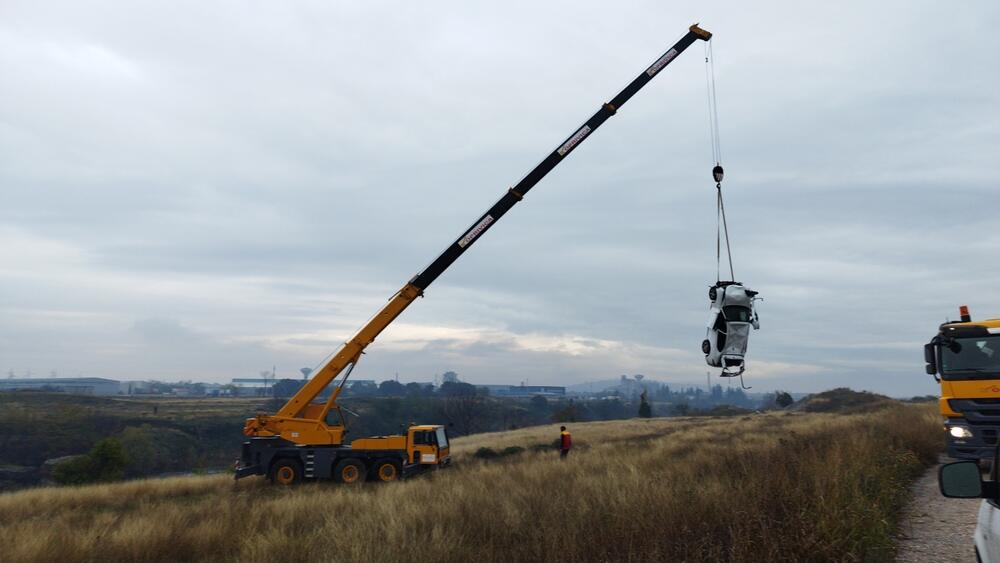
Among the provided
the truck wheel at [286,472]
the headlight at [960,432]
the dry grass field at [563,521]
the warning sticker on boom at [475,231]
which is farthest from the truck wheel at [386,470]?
the headlight at [960,432]

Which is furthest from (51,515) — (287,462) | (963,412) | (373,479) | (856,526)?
(963,412)

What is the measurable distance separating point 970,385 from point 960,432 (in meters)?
0.98

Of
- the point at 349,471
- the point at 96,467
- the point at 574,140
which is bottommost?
the point at 96,467

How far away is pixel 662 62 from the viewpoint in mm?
19391

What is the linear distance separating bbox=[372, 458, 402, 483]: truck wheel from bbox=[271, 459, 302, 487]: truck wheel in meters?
2.59

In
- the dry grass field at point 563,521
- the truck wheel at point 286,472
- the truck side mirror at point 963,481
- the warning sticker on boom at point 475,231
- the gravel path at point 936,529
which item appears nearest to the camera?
the truck side mirror at point 963,481

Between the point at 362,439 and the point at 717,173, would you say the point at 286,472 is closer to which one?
the point at 362,439

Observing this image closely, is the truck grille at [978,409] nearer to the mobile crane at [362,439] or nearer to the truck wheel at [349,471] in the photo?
the mobile crane at [362,439]

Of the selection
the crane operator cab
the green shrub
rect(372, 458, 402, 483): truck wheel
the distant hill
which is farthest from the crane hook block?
the distant hill

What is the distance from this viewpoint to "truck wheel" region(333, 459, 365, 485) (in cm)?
1867

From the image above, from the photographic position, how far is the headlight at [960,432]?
11.4 meters

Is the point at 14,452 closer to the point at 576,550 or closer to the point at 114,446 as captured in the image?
the point at 114,446

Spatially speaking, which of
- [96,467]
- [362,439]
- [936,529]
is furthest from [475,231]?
[96,467]

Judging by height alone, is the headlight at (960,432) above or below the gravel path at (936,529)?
above
